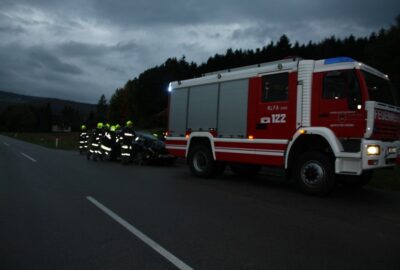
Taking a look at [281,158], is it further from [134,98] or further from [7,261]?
[134,98]

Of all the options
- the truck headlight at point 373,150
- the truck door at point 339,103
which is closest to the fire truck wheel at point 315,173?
the truck door at point 339,103

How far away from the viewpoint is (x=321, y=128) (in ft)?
29.4

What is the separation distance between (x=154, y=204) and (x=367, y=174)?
5.25 meters

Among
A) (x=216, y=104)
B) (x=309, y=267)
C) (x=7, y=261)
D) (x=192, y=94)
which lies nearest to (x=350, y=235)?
(x=309, y=267)

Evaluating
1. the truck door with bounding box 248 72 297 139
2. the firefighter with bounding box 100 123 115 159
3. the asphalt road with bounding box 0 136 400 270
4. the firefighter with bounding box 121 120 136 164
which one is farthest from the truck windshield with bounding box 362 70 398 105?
the firefighter with bounding box 100 123 115 159

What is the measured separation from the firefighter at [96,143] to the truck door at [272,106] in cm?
1017

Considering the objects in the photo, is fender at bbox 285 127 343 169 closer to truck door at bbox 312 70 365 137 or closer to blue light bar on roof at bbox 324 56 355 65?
truck door at bbox 312 70 365 137

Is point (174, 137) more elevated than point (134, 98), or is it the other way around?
point (134, 98)

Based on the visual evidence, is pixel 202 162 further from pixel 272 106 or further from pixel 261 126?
pixel 272 106

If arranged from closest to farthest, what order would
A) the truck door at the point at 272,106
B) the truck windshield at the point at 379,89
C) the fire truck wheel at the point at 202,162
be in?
the truck windshield at the point at 379,89 < the truck door at the point at 272,106 < the fire truck wheel at the point at 202,162

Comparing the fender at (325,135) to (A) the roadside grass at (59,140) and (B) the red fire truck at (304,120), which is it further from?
(A) the roadside grass at (59,140)

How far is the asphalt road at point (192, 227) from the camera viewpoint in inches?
184

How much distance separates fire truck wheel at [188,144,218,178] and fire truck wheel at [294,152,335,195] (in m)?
3.11

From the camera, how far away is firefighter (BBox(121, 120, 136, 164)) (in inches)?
656
